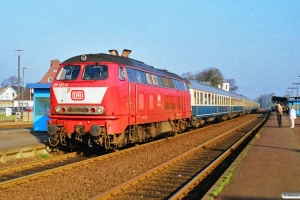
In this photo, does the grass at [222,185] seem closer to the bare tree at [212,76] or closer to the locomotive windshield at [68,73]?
the locomotive windshield at [68,73]

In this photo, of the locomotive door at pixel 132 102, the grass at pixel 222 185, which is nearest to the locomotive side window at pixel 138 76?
the locomotive door at pixel 132 102

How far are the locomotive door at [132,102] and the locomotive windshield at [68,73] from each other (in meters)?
1.92

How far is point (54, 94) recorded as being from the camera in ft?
42.2

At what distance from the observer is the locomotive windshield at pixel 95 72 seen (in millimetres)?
12516

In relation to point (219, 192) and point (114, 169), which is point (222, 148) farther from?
point (219, 192)

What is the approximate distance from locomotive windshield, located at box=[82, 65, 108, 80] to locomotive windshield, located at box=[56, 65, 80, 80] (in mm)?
326

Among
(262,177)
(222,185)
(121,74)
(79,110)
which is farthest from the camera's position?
(121,74)

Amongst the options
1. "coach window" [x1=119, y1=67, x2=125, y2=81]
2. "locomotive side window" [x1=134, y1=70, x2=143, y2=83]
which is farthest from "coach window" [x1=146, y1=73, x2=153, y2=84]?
"coach window" [x1=119, y1=67, x2=125, y2=81]

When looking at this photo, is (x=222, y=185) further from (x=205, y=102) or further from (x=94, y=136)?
(x=205, y=102)

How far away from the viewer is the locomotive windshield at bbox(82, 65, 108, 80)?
12516 mm

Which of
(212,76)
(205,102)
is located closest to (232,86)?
(212,76)

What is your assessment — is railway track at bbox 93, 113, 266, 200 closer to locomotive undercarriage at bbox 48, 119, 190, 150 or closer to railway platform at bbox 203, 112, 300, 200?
railway platform at bbox 203, 112, 300, 200

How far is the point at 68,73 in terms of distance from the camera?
13.0 meters

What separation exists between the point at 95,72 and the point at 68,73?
105cm
